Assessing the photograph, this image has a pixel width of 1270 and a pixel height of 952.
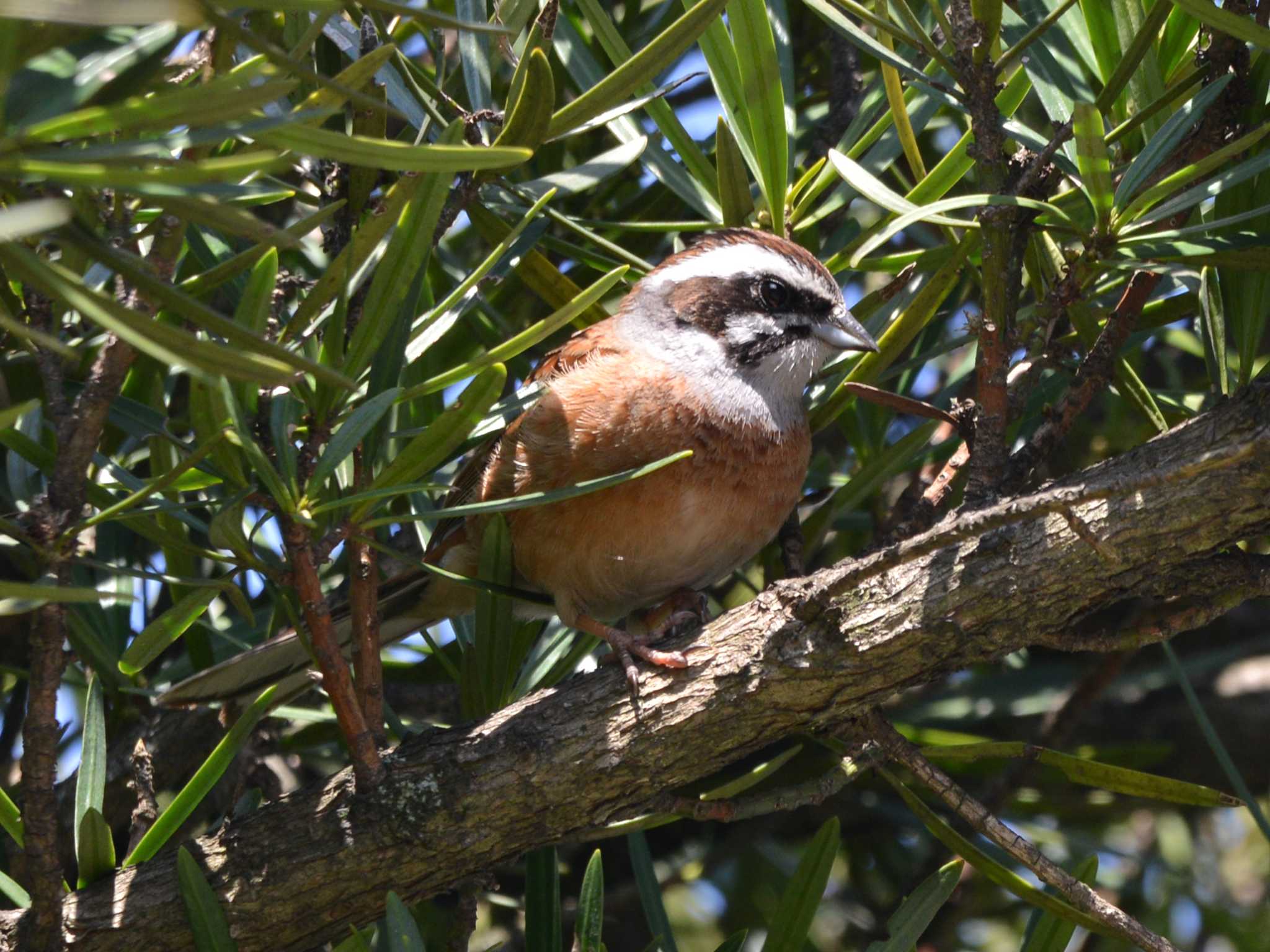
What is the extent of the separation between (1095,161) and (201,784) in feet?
7.18

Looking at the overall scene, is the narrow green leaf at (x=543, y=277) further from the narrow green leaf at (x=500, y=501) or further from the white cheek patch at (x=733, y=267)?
the narrow green leaf at (x=500, y=501)

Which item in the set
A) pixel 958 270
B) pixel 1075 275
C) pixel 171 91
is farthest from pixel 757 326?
pixel 171 91

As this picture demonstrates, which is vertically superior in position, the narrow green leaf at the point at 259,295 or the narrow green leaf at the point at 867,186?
the narrow green leaf at the point at 259,295

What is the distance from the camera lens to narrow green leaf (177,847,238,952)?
8.52 ft

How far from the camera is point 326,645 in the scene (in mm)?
2482

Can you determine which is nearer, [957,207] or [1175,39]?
[957,207]

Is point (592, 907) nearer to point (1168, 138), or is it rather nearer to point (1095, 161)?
point (1095, 161)

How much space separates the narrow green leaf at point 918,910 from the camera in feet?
8.46

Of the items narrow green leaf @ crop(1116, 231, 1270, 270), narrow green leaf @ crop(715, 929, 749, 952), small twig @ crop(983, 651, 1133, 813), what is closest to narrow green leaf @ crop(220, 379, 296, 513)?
narrow green leaf @ crop(715, 929, 749, 952)

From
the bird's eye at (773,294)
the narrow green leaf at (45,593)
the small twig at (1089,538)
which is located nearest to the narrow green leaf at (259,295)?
the narrow green leaf at (45,593)

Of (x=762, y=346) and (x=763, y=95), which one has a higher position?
(x=763, y=95)

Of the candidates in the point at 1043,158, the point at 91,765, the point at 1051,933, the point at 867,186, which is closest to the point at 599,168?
the point at 867,186

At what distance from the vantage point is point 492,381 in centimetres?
230

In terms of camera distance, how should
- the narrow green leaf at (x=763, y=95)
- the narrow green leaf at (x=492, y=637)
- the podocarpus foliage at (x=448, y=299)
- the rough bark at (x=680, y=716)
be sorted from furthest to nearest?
the narrow green leaf at (x=492, y=637)
the narrow green leaf at (x=763, y=95)
the rough bark at (x=680, y=716)
the podocarpus foliage at (x=448, y=299)
